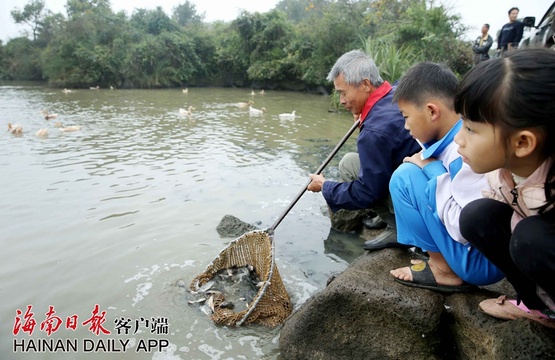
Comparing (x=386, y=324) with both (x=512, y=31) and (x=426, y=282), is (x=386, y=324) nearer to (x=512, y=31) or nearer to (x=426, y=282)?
(x=426, y=282)

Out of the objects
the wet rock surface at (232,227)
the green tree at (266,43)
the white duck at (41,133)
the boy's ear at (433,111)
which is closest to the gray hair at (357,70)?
the boy's ear at (433,111)

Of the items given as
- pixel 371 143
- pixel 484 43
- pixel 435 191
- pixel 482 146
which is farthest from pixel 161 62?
pixel 482 146

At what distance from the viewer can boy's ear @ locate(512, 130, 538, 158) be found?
1.25 metres

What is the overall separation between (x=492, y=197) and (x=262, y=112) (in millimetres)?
12060

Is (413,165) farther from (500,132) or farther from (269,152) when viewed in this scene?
(269,152)

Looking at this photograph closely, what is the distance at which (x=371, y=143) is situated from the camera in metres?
2.59

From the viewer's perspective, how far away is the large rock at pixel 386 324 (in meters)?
1.82

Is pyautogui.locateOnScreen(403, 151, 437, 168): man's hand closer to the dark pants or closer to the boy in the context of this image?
the boy

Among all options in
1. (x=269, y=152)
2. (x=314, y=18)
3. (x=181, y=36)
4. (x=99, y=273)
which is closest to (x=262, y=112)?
(x=269, y=152)

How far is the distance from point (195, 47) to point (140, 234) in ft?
92.7

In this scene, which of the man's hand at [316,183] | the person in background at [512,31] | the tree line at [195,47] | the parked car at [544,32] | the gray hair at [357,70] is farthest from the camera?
the tree line at [195,47]

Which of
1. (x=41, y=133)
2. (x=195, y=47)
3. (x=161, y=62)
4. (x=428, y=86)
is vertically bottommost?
(x=41, y=133)

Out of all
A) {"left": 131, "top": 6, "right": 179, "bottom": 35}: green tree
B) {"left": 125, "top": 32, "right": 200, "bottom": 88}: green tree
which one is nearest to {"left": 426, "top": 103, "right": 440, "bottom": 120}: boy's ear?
{"left": 125, "top": 32, "right": 200, "bottom": 88}: green tree

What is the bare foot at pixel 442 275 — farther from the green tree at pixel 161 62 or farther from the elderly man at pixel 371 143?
the green tree at pixel 161 62
